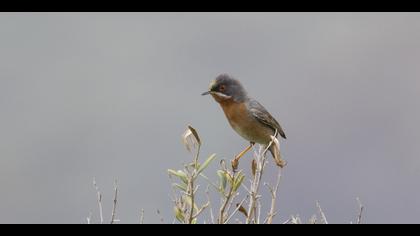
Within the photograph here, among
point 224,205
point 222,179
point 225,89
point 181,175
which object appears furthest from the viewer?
point 225,89

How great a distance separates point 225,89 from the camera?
18.0ft

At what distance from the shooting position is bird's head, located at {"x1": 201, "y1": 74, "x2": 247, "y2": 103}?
210 inches

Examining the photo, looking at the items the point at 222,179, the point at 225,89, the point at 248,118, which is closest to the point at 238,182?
the point at 222,179

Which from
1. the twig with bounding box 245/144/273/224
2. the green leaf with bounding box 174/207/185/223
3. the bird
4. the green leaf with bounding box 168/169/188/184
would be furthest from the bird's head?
the green leaf with bounding box 174/207/185/223

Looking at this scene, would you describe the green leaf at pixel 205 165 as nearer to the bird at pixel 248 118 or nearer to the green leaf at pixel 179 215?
the green leaf at pixel 179 215

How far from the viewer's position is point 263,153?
10.3 feet

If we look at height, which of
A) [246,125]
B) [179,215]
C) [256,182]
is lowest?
[179,215]

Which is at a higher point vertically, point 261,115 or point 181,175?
point 261,115

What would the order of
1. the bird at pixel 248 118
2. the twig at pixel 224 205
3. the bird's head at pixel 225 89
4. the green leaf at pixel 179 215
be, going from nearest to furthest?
the twig at pixel 224 205, the green leaf at pixel 179 215, the bird's head at pixel 225 89, the bird at pixel 248 118

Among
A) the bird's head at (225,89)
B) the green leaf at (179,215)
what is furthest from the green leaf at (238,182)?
the bird's head at (225,89)

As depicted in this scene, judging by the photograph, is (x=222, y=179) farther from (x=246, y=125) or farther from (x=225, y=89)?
(x=246, y=125)

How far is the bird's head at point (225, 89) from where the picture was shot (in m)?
5.32
